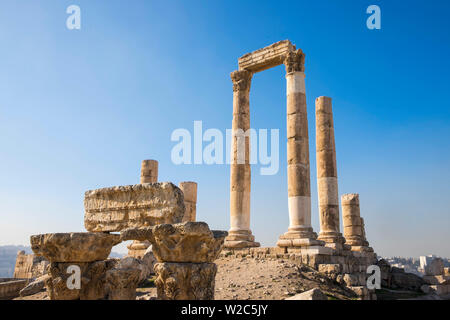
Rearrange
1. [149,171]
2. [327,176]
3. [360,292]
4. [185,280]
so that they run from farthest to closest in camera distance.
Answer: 1. [149,171]
2. [327,176]
3. [360,292]
4. [185,280]

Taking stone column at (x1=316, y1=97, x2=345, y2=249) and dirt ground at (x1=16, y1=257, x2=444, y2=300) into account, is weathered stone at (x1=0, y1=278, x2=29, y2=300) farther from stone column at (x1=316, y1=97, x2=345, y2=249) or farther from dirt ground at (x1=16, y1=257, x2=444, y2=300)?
stone column at (x1=316, y1=97, x2=345, y2=249)

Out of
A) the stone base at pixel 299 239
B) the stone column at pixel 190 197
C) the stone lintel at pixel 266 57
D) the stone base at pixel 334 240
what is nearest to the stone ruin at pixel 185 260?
the stone base at pixel 299 239

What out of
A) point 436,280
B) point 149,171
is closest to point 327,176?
point 436,280

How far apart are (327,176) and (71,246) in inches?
521

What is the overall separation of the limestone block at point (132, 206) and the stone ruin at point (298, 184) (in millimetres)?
7794

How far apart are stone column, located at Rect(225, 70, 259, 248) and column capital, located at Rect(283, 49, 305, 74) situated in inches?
99.4

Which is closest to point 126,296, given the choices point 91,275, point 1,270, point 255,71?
point 91,275

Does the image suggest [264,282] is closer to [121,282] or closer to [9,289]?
[121,282]

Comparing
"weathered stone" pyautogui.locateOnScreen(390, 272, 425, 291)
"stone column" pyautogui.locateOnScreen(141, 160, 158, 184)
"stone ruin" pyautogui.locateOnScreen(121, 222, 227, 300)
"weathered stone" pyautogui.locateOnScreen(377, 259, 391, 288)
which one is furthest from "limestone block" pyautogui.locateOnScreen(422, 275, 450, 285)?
"stone ruin" pyautogui.locateOnScreen(121, 222, 227, 300)

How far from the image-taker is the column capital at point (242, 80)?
18625 millimetres

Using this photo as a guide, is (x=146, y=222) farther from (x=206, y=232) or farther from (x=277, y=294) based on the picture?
(x=277, y=294)

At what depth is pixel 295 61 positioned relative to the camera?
663 inches

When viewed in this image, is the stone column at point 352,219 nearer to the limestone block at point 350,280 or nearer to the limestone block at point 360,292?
the limestone block at point 350,280
